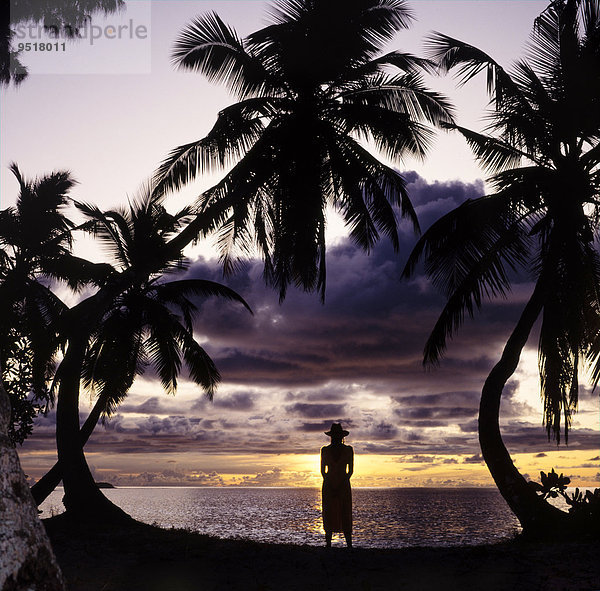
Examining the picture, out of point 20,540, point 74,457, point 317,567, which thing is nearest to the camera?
point 20,540

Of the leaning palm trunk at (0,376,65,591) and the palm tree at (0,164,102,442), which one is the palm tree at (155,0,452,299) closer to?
the palm tree at (0,164,102,442)

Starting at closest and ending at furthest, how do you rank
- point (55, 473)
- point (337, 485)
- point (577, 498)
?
point (337, 485) → point (577, 498) → point (55, 473)

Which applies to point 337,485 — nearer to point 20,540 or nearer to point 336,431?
point 336,431

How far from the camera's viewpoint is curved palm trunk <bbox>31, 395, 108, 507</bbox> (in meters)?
18.9

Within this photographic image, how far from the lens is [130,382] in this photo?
68.9 ft

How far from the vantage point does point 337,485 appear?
36.1ft

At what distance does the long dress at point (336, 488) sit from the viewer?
36.1 ft

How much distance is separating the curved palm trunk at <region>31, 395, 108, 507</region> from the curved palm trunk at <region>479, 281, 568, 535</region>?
37.8 feet

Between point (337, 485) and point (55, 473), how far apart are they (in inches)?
456

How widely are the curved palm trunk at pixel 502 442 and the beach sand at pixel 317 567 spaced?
1854 mm

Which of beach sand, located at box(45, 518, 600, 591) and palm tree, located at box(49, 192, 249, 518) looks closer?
beach sand, located at box(45, 518, 600, 591)

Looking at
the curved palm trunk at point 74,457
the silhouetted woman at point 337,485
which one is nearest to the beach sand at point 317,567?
the silhouetted woman at point 337,485

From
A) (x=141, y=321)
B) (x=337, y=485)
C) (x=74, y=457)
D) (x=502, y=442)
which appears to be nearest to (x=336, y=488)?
(x=337, y=485)

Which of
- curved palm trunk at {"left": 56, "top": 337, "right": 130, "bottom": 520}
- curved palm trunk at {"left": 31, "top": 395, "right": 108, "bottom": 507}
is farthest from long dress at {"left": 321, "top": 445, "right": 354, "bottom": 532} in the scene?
curved palm trunk at {"left": 31, "top": 395, "right": 108, "bottom": 507}
